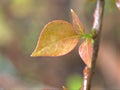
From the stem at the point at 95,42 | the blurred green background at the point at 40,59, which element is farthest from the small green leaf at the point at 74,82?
the stem at the point at 95,42

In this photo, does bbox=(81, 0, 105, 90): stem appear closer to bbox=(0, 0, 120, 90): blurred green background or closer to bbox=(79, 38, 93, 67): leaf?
bbox=(79, 38, 93, 67): leaf

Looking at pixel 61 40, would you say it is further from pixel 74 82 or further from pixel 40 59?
pixel 40 59

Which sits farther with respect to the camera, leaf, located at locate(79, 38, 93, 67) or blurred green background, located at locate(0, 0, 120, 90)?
blurred green background, located at locate(0, 0, 120, 90)

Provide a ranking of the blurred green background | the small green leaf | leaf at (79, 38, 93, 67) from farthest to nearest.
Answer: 1. the blurred green background
2. the small green leaf
3. leaf at (79, 38, 93, 67)

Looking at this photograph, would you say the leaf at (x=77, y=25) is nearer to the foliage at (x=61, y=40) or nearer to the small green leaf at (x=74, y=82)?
the foliage at (x=61, y=40)

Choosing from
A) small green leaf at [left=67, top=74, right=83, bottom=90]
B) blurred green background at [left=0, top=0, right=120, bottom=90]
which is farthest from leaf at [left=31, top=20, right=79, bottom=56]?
blurred green background at [left=0, top=0, right=120, bottom=90]

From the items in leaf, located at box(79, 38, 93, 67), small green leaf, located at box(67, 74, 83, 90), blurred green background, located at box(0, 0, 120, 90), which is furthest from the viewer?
blurred green background, located at box(0, 0, 120, 90)

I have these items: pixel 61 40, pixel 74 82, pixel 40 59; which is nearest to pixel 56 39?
pixel 61 40
